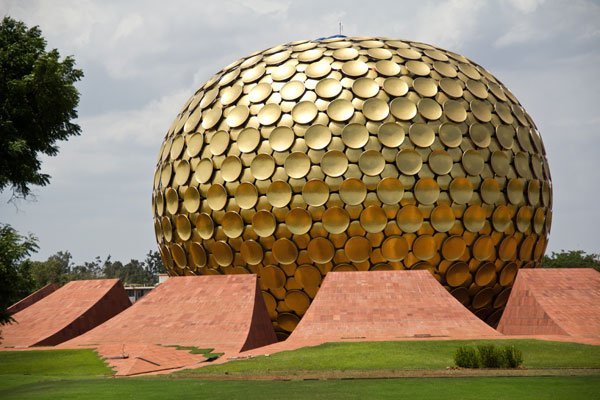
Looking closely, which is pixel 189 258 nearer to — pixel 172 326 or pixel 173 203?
pixel 173 203

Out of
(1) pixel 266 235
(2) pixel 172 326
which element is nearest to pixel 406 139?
(1) pixel 266 235

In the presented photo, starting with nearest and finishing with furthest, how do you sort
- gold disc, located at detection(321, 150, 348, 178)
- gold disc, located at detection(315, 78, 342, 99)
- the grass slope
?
the grass slope, gold disc, located at detection(321, 150, 348, 178), gold disc, located at detection(315, 78, 342, 99)

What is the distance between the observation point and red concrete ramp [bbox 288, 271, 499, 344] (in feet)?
64.0

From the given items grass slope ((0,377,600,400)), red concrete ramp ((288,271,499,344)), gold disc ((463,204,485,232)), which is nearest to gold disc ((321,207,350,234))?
red concrete ramp ((288,271,499,344))

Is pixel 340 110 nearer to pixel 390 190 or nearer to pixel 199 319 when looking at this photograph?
pixel 390 190

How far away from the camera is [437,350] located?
17.3 metres

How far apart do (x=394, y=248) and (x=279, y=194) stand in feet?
12.7

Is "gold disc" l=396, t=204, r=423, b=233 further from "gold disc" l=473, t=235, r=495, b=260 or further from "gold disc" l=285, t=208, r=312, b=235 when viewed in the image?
"gold disc" l=285, t=208, r=312, b=235

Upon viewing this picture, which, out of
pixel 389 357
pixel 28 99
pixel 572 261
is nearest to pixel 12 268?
pixel 28 99

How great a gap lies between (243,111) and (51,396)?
45.4ft

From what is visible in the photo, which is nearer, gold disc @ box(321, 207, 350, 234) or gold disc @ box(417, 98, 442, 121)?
gold disc @ box(321, 207, 350, 234)

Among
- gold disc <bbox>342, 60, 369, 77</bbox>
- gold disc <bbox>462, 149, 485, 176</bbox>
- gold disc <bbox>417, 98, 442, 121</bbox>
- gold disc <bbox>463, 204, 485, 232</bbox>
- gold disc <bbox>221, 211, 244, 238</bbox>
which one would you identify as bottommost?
gold disc <bbox>463, 204, 485, 232</bbox>

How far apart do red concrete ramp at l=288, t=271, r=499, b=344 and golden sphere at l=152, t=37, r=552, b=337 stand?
143 cm

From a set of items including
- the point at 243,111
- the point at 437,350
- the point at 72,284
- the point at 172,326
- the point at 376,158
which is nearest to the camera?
the point at 437,350
